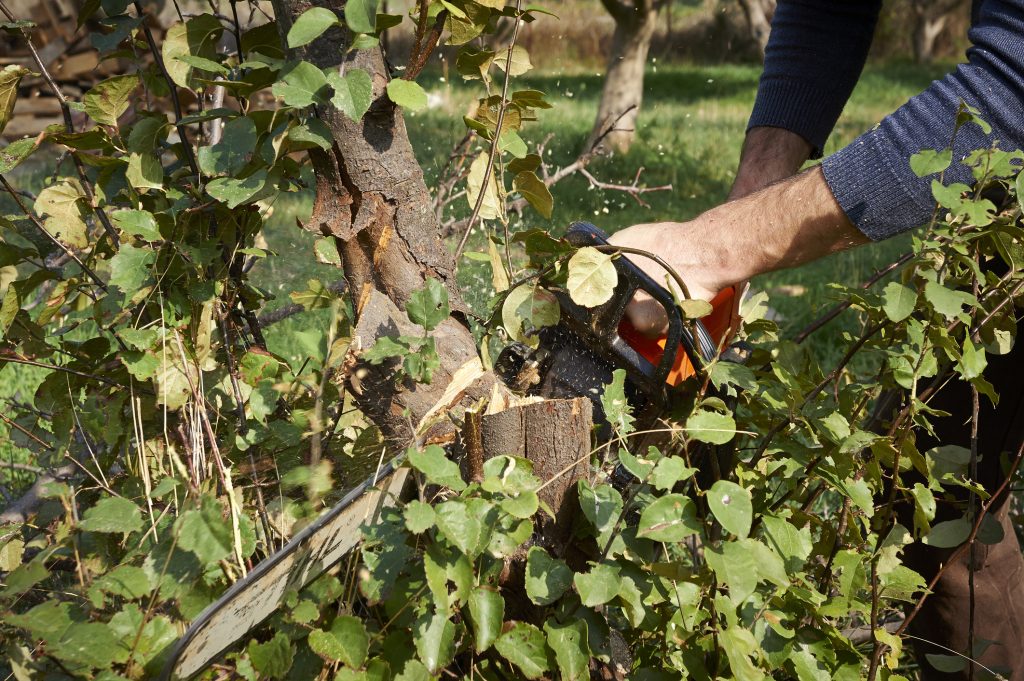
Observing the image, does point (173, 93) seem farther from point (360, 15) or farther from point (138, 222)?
point (360, 15)

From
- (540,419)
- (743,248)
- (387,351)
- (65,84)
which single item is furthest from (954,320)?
(65,84)

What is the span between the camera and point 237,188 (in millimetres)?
1136

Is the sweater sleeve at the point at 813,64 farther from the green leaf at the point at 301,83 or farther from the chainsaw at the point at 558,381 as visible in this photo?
the green leaf at the point at 301,83

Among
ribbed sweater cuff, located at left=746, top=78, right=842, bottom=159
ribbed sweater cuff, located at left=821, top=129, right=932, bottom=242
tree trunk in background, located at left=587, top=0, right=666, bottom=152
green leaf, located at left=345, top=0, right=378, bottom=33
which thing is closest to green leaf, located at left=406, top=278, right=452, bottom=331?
green leaf, located at left=345, top=0, right=378, bottom=33

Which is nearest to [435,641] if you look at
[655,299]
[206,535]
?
[206,535]

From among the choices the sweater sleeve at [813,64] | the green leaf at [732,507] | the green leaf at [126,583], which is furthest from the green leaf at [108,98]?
the sweater sleeve at [813,64]

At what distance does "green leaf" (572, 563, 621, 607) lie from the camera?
105cm

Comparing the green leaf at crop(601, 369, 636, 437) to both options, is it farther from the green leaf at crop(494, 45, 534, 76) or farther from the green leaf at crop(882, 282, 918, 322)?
the green leaf at crop(494, 45, 534, 76)

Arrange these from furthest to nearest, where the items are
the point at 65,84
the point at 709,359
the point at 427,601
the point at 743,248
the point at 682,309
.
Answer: the point at 65,84
the point at 743,248
the point at 709,359
the point at 682,309
the point at 427,601

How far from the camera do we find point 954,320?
1270 millimetres

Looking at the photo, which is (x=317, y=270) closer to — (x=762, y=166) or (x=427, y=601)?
(x=762, y=166)

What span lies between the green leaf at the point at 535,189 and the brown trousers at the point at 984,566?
3.21 ft

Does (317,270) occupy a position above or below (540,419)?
below

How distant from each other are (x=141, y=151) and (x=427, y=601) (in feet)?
2.42
